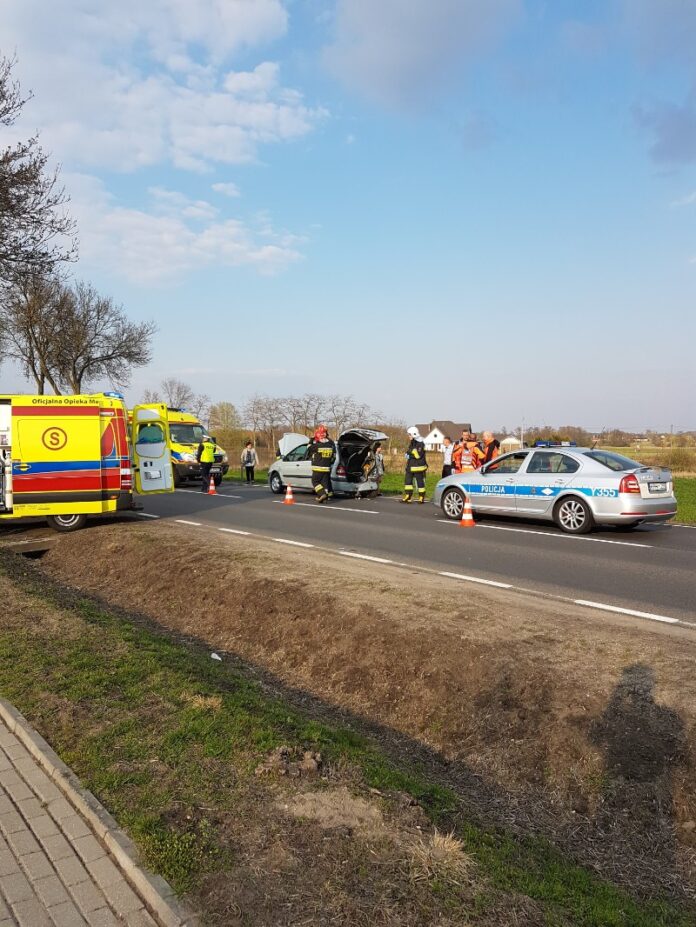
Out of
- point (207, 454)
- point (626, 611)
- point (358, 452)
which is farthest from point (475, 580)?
point (207, 454)

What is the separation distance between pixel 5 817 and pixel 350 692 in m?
2.83

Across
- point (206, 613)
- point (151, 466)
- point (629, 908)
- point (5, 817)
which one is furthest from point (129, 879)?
point (151, 466)

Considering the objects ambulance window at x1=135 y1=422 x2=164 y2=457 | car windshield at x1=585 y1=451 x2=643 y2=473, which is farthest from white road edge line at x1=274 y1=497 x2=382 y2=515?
car windshield at x1=585 y1=451 x2=643 y2=473

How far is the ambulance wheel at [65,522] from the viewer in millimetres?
12414

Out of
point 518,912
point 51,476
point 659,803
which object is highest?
point 51,476

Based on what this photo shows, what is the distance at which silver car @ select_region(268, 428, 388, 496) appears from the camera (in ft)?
59.4

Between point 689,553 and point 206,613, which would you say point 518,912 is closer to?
point 206,613

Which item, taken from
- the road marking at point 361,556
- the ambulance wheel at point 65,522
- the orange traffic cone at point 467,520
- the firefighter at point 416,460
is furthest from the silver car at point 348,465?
the road marking at point 361,556

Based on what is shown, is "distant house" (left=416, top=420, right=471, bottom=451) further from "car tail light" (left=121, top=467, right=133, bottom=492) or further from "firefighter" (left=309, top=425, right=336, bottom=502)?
"car tail light" (left=121, top=467, right=133, bottom=492)

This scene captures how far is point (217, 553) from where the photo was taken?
385 inches

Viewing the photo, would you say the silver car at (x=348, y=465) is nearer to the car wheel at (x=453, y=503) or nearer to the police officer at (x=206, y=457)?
the police officer at (x=206, y=457)

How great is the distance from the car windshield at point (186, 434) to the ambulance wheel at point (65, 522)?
12.3m

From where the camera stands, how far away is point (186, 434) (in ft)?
83.2

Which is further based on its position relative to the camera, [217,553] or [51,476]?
[51,476]
